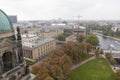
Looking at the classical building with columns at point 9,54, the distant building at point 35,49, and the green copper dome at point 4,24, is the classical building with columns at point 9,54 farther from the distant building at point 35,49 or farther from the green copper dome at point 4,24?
the distant building at point 35,49

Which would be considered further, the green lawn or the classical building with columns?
the green lawn

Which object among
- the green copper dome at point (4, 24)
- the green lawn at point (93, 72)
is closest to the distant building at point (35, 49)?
the green lawn at point (93, 72)

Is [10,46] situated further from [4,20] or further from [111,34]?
[111,34]

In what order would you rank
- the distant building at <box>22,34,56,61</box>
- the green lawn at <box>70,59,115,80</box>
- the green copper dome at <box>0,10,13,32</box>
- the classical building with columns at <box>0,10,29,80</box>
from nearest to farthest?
the classical building with columns at <box>0,10,29,80</box>
the green copper dome at <box>0,10,13,32</box>
the green lawn at <box>70,59,115,80</box>
the distant building at <box>22,34,56,61</box>

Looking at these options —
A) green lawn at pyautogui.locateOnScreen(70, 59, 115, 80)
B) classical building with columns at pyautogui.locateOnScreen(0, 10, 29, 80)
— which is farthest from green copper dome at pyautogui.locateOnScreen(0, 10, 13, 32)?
green lawn at pyautogui.locateOnScreen(70, 59, 115, 80)

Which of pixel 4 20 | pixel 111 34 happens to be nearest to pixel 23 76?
pixel 4 20

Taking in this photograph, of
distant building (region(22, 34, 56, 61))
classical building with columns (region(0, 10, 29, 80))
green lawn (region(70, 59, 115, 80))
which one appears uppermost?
classical building with columns (region(0, 10, 29, 80))

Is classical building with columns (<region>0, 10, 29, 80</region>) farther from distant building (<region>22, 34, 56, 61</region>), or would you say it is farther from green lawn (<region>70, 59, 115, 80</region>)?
distant building (<region>22, 34, 56, 61</region>)
